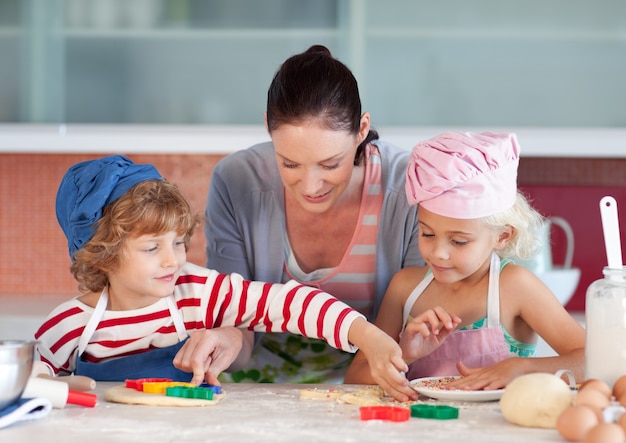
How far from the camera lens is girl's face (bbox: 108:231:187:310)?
149 centimetres

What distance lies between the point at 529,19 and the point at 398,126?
0.48m

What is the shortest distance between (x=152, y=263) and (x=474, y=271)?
55 cm

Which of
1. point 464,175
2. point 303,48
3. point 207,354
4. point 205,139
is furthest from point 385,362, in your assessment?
point 303,48

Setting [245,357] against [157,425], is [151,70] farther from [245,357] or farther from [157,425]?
[157,425]

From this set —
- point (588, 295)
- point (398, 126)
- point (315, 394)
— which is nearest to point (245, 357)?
point (315, 394)

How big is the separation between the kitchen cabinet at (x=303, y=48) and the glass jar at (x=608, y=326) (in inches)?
58.9

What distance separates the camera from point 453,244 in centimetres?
153

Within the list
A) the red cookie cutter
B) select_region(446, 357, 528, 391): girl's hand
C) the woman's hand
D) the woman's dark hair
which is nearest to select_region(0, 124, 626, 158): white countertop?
the woman's dark hair

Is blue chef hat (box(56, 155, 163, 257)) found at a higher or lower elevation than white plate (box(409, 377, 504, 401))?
higher

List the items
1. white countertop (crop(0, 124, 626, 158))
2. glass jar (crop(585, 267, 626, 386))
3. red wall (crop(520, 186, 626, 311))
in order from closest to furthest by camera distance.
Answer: glass jar (crop(585, 267, 626, 386)) → white countertop (crop(0, 124, 626, 158)) → red wall (crop(520, 186, 626, 311))

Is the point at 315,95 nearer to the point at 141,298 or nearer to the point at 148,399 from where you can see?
the point at 141,298

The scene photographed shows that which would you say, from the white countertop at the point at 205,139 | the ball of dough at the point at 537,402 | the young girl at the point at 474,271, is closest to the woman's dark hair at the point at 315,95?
the young girl at the point at 474,271

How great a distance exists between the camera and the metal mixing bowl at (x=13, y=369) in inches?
40.7

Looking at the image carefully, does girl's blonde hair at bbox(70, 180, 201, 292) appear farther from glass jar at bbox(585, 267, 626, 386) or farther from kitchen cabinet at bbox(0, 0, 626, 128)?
kitchen cabinet at bbox(0, 0, 626, 128)
